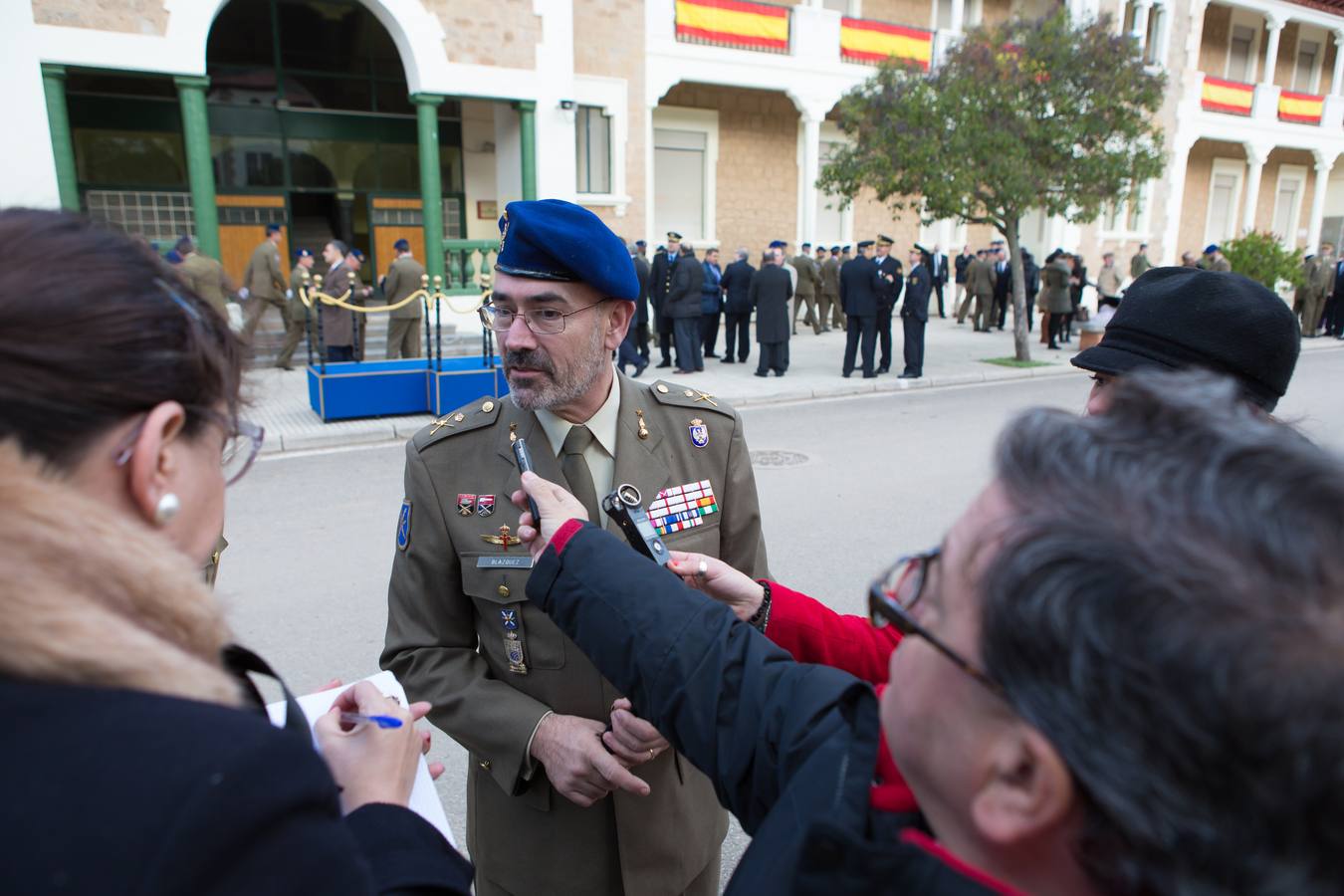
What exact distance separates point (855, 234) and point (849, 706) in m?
23.0

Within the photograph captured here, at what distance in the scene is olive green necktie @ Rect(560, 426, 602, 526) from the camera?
200 centimetres

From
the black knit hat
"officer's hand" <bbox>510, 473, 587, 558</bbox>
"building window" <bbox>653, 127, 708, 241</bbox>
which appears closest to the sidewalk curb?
the black knit hat

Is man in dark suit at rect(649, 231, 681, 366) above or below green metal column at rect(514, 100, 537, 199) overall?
below

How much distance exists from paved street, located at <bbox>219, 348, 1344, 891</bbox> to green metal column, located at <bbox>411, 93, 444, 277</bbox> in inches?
293

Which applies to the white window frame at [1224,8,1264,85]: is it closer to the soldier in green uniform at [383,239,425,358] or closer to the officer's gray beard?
the soldier in green uniform at [383,239,425,358]

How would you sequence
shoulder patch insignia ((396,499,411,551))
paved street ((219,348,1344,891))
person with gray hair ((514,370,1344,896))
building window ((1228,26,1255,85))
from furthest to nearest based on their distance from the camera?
building window ((1228,26,1255,85)), paved street ((219,348,1344,891)), shoulder patch insignia ((396,499,411,551)), person with gray hair ((514,370,1344,896))

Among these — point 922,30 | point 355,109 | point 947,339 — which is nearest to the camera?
point 355,109

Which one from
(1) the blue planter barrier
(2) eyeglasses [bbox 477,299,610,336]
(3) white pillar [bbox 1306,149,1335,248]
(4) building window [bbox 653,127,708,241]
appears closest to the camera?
(2) eyeglasses [bbox 477,299,610,336]

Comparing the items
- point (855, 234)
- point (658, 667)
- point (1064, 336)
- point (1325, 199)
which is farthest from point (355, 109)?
point (1325, 199)

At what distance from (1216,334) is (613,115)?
16.7 metres

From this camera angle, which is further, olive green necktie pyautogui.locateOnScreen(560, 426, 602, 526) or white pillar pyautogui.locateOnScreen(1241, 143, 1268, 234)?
white pillar pyautogui.locateOnScreen(1241, 143, 1268, 234)

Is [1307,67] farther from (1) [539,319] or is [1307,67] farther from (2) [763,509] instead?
(1) [539,319]

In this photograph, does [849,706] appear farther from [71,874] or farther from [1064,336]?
[1064,336]

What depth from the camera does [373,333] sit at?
14477mm
